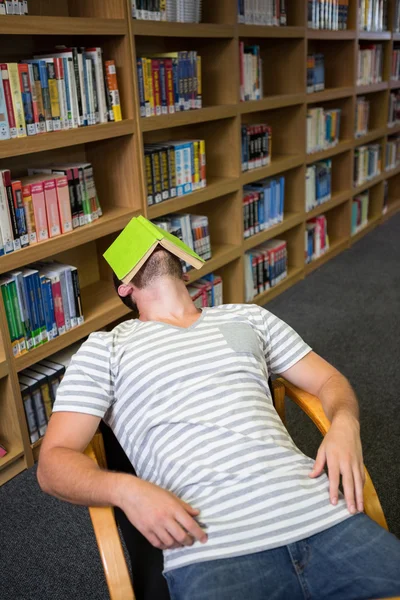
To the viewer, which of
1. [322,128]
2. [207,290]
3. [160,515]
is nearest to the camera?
[160,515]

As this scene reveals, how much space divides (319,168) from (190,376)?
3.31m

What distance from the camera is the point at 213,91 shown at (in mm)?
3219

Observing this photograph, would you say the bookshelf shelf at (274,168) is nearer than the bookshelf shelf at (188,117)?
No

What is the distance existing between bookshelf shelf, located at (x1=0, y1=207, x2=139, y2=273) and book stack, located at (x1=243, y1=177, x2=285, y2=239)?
1.06 metres

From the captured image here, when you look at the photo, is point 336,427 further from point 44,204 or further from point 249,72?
point 249,72

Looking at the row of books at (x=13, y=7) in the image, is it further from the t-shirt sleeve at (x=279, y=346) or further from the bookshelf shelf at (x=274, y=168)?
the bookshelf shelf at (x=274, y=168)

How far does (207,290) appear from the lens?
328 centimetres

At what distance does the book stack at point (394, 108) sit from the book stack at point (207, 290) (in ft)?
9.62

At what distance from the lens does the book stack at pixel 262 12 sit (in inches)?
123

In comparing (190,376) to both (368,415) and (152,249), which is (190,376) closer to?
(152,249)

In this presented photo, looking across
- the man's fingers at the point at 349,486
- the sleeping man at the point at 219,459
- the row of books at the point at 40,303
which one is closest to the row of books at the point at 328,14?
the row of books at the point at 40,303

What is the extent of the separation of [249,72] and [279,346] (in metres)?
2.29

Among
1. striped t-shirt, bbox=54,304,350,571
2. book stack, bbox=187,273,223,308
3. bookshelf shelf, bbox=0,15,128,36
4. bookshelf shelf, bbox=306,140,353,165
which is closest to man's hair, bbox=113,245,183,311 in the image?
striped t-shirt, bbox=54,304,350,571

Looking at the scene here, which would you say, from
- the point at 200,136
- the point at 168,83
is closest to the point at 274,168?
the point at 200,136
